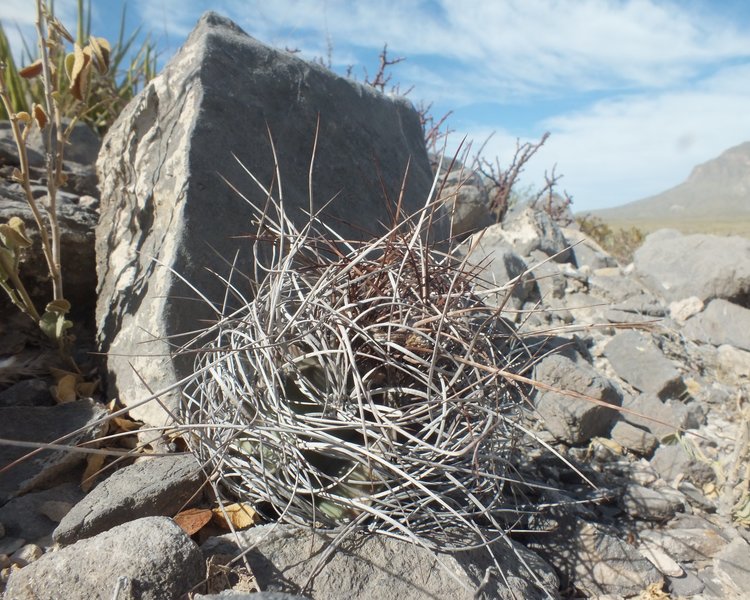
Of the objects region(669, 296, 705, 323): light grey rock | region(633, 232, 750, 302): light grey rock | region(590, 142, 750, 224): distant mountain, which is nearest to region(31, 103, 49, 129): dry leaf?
region(669, 296, 705, 323): light grey rock

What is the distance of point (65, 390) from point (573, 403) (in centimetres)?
202

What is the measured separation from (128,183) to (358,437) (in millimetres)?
1532

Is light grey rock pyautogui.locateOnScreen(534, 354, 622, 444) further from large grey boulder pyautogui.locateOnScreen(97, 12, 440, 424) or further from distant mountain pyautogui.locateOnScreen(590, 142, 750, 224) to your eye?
distant mountain pyautogui.locateOnScreen(590, 142, 750, 224)

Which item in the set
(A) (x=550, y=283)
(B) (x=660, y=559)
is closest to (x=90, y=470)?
(B) (x=660, y=559)

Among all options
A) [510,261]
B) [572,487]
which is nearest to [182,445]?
[572,487]

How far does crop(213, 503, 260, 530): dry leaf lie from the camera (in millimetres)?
1631

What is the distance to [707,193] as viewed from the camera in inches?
4850

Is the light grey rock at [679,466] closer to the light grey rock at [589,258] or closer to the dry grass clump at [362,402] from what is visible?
the dry grass clump at [362,402]

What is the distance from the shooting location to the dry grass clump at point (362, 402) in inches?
57.8

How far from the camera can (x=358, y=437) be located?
5.15ft

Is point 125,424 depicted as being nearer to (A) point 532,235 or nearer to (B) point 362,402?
(B) point 362,402

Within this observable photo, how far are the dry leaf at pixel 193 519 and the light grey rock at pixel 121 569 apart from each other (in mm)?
247

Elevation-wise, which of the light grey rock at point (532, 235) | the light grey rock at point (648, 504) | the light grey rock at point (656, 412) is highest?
the light grey rock at point (532, 235)

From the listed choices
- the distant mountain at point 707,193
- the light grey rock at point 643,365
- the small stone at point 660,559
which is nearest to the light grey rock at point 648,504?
the small stone at point 660,559
